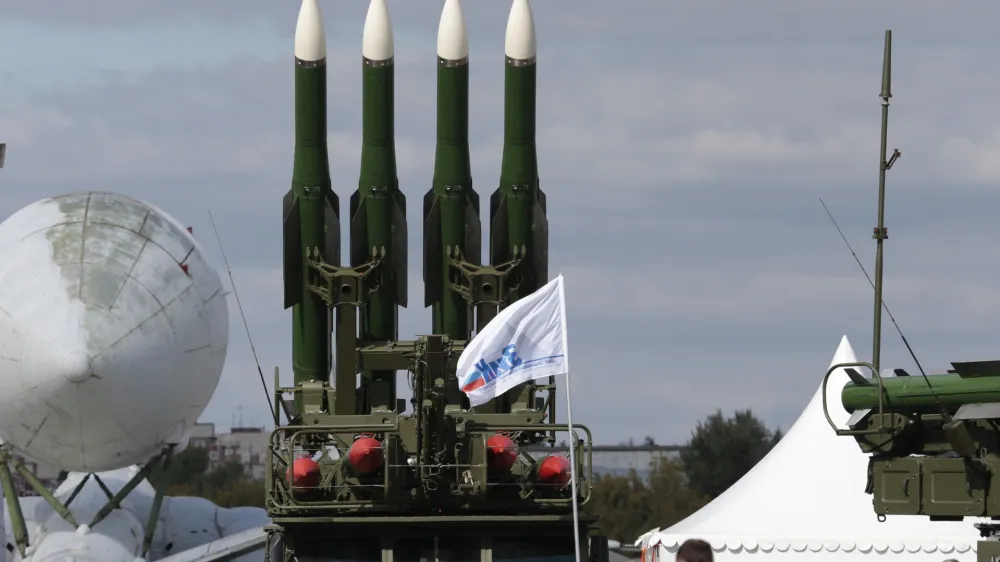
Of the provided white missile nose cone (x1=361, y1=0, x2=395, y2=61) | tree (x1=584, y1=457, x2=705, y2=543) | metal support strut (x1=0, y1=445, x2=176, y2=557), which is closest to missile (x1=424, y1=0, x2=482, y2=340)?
white missile nose cone (x1=361, y1=0, x2=395, y2=61)

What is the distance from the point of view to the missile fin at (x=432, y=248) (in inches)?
743

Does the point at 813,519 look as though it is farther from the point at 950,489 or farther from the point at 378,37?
the point at 950,489

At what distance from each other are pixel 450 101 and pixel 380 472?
6.64 m

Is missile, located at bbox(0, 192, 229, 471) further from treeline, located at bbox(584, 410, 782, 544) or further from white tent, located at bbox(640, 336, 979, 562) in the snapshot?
treeline, located at bbox(584, 410, 782, 544)

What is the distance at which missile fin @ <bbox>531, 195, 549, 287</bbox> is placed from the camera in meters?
18.8

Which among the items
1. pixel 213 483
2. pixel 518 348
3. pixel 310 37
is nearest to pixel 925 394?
pixel 518 348

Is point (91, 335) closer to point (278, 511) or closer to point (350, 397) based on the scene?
point (350, 397)

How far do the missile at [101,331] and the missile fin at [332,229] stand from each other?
8.10ft

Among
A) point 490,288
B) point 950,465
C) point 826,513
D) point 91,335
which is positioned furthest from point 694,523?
point 950,465

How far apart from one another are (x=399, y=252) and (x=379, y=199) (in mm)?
533

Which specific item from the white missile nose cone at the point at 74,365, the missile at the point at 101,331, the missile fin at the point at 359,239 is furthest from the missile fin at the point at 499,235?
the white missile nose cone at the point at 74,365

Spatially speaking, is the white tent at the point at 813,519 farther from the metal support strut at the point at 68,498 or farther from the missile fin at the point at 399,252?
the metal support strut at the point at 68,498

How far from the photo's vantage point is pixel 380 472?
1297cm

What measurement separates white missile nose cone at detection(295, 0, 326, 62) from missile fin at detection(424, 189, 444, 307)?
1732mm
